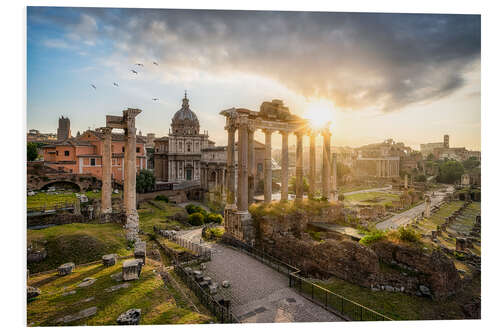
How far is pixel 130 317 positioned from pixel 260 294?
3.98 m

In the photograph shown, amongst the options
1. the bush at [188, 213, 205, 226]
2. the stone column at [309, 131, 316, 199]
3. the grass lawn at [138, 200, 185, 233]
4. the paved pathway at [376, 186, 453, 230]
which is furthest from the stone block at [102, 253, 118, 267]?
the paved pathway at [376, 186, 453, 230]

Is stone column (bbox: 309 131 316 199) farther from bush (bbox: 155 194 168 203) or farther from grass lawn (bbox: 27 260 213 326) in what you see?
bush (bbox: 155 194 168 203)

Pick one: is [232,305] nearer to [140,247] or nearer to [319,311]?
[319,311]

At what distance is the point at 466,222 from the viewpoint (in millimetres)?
20406

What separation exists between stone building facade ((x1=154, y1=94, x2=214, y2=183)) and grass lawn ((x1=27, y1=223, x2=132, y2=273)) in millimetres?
28119

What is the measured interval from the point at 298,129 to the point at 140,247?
10.5 m

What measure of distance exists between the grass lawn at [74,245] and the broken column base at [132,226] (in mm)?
369

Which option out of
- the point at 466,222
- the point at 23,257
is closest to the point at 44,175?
the point at 23,257

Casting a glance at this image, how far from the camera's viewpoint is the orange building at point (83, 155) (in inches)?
874

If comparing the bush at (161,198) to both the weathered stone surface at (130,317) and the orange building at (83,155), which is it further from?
the weathered stone surface at (130,317)

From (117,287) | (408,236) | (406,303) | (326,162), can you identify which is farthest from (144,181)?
(406,303)

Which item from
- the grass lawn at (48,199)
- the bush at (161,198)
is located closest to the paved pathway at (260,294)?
the grass lawn at (48,199)

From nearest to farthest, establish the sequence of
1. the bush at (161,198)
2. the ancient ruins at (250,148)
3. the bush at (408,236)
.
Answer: the bush at (408,236) → the ancient ruins at (250,148) → the bush at (161,198)

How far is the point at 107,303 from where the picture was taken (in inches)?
250
